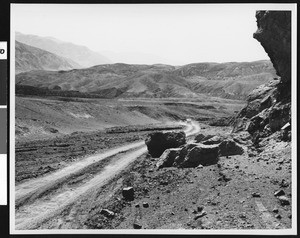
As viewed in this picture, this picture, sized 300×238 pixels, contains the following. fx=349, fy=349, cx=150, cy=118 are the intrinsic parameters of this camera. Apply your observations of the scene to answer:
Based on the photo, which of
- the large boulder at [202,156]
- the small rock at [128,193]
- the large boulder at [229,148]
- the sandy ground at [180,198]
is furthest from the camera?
the large boulder at [229,148]

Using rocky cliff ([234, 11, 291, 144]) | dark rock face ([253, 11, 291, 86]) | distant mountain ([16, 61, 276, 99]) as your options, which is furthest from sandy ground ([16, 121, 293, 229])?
distant mountain ([16, 61, 276, 99])

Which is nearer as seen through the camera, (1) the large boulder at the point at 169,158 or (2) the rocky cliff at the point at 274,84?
(2) the rocky cliff at the point at 274,84

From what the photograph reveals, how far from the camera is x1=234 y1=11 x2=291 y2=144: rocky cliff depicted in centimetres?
1443

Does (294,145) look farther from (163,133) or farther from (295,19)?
(163,133)

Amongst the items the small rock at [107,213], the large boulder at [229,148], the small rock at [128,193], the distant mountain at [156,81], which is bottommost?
the small rock at [107,213]

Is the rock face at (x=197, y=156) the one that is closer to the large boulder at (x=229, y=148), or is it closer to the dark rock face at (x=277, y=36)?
the large boulder at (x=229, y=148)

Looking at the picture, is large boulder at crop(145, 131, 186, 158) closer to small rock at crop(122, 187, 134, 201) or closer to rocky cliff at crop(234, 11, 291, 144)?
rocky cliff at crop(234, 11, 291, 144)

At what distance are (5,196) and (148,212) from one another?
5084 millimetres

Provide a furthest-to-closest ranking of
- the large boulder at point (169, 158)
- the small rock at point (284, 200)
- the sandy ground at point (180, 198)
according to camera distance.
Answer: the large boulder at point (169, 158) → the sandy ground at point (180, 198) → the small rock at point (284, 200)

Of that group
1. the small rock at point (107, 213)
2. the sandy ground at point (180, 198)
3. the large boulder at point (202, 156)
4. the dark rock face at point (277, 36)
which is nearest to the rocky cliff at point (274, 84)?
the dark rock face at point (277, 36)

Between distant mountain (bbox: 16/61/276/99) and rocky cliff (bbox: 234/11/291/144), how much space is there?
287 feet

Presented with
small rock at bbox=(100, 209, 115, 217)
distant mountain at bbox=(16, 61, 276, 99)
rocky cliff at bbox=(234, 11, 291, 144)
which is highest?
distant mountain at bbox=(16, 61, 276, 99)

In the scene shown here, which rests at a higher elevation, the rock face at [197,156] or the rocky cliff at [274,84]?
the rocky cliff at [274,84]

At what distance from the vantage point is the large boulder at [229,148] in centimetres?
1669
